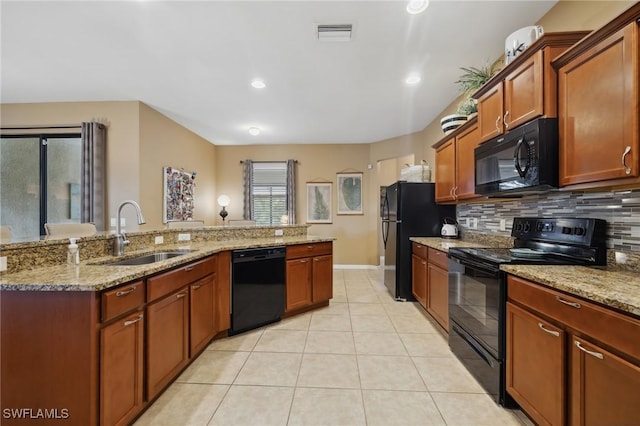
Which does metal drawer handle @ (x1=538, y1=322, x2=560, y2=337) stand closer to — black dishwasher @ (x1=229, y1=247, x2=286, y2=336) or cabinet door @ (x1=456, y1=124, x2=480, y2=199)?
cabinet door @ (x1=456, y1=124, x2=480, y2=199)

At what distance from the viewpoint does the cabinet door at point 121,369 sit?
4.20 feet

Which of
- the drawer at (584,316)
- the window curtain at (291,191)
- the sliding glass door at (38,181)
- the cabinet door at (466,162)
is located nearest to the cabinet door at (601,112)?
the drawer at (584,316)

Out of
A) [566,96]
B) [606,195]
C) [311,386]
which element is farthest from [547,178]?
[311,386]

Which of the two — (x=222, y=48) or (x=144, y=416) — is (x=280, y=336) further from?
(x=222, y=48)

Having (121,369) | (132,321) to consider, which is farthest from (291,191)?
(121,369)

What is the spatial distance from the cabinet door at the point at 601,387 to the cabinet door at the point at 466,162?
66.3 inches

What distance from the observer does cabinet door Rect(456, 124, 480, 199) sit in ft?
8.52

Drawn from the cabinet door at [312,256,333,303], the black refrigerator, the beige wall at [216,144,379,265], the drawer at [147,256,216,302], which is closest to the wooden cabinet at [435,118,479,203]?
the black refrigerator

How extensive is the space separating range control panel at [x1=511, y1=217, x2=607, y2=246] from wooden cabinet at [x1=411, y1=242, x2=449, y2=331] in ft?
2.21

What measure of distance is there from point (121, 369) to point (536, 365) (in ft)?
7.25

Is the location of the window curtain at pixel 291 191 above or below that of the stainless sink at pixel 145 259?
above

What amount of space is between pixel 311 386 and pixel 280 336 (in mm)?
859

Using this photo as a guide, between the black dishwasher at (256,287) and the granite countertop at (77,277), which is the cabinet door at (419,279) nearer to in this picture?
the black dishwasher at (256,287)

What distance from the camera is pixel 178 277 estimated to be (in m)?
1.93
